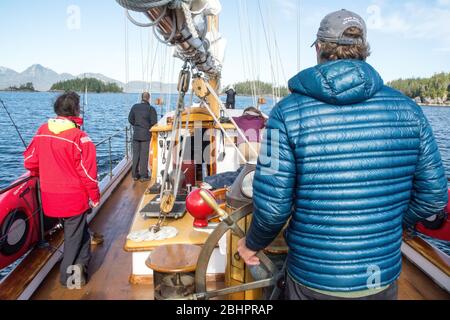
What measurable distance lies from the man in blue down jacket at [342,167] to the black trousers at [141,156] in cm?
567

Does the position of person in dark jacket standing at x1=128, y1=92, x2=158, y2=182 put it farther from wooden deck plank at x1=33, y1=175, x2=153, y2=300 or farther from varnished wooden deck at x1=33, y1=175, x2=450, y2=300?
varnished wooden deck at x1=33, y1=175, x2=450, y2=300

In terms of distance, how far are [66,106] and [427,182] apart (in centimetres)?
237

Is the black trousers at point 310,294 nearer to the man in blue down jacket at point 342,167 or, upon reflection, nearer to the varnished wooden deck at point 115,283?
the man in blue down jacket at point 342,167

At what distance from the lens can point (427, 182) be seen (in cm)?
143

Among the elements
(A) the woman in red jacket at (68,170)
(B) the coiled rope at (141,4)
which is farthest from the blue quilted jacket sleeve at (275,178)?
(A) the woman in red jacket at (68,170)

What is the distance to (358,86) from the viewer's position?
123 centimetres

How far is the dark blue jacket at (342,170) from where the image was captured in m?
1.27

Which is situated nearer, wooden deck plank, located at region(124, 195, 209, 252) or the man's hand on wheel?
the man's hand on wheel

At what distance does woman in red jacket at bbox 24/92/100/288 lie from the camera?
2.72 metres

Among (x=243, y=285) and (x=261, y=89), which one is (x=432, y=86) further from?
(x=243, y=285)

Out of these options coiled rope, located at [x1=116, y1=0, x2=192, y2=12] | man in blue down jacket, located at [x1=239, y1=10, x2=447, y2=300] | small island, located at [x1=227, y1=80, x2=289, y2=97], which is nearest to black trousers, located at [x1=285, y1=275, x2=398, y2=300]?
man in blue down jacket, located at [x1=239, y1=10, x2=447, y2=300]

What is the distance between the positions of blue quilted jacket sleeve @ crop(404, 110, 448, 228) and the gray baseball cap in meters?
0.38

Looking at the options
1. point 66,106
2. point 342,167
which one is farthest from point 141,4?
point 66,106

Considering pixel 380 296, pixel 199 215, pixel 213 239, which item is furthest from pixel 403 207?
pixel 199 215
